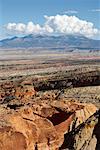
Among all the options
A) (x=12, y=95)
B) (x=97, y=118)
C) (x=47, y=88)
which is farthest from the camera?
(x=47, y=88)

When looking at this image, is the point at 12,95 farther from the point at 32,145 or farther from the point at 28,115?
the point at 32,145

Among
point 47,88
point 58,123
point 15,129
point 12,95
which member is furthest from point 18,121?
point 47,88

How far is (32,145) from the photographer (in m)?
26.0

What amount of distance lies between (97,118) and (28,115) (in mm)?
5452

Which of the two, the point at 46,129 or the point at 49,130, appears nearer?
the point at 49,130

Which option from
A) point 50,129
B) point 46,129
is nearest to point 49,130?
point 50,129

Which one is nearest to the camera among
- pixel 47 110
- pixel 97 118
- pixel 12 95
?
pixel 97 118

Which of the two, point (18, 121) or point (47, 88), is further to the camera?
point (47, 88)

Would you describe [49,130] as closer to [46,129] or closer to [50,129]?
[50,129]

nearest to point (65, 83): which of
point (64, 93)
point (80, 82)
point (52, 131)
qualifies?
point (80, 82)

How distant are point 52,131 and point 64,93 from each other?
→ 30.0 meters

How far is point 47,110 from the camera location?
106ft

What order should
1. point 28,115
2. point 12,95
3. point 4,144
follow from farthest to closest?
point 12,95 → point 28,115 → point 4,144

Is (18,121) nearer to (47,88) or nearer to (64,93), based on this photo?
(64,93)
